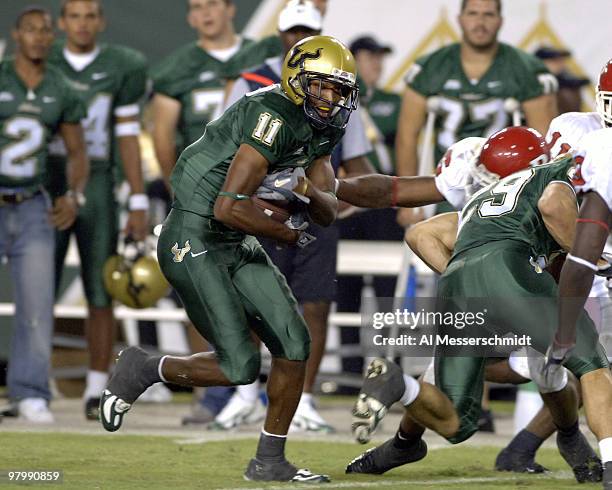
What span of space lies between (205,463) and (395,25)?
4.10m

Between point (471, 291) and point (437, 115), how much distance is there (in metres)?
2.87

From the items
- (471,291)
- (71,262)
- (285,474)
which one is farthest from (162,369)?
(71,262)

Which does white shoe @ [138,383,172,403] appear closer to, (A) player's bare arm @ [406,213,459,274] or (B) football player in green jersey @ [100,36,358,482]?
(B) football player in green jersey @ [100,36,358,482]

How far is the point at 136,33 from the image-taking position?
948 cm

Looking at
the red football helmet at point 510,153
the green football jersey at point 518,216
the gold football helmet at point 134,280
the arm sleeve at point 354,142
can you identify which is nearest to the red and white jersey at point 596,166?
the green football jersey at point 518,216

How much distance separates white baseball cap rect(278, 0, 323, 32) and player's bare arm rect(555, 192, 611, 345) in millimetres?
2714

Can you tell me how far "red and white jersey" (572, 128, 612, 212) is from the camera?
4953 millimetres

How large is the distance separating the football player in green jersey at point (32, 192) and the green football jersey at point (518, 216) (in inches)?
117

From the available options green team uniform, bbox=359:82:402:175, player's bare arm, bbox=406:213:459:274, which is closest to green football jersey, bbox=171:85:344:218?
player's bare arm, bbox=406:213:459:274

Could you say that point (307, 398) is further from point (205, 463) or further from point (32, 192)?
point (32, 192)

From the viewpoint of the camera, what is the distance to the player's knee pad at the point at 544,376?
217 inches

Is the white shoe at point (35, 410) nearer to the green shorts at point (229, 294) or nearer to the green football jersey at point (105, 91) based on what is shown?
the green football jersey at point (105, 91)

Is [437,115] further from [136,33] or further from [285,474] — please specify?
[285,474]

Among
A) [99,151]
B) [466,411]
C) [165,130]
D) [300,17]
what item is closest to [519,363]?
[466,411]
